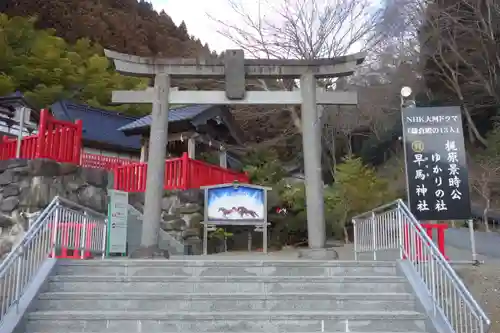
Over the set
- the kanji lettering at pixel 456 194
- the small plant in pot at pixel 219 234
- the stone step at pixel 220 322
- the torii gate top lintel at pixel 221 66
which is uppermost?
the torii gate top lintel at pixel 221 66

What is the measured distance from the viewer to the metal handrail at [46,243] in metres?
5.38

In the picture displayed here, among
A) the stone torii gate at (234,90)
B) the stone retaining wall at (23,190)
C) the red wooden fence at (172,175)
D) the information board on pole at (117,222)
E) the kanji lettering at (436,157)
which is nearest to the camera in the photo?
the kanji lettering at (436,157)

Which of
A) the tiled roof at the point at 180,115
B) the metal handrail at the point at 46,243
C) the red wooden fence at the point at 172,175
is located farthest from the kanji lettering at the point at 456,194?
the tiled roof at the point at 180,115

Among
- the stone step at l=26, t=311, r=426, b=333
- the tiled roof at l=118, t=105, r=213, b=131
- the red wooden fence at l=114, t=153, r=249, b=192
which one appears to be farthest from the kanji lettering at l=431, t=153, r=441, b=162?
the tiled roof at l=118, t=105, r=213, b=131

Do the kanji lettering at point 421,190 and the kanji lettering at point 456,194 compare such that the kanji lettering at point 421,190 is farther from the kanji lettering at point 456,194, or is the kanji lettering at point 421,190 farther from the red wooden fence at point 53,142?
the red wooden fence at point 53,142

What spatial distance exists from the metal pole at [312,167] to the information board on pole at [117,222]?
13.7 feet

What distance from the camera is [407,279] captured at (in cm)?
629

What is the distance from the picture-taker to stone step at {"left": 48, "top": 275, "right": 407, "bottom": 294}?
20.5 ft

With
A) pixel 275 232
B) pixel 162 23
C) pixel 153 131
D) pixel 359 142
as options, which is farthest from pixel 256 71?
pixel 162 23

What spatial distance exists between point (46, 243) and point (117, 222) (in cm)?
355

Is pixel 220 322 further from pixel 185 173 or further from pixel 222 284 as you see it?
pixel 185 173

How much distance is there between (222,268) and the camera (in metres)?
6.69

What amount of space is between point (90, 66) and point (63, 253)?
26.5 metres

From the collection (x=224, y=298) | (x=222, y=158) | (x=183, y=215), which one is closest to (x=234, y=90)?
(x=224, y=298)
